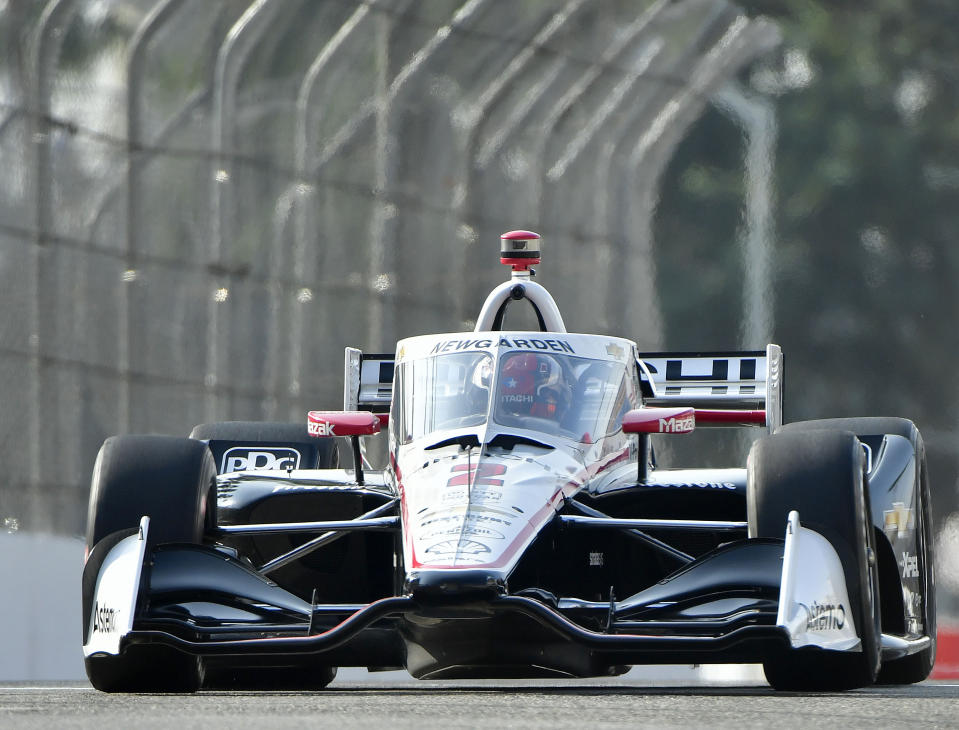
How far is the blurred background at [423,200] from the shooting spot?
13297 mm

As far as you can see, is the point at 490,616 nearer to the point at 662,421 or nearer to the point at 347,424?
the point at 662,421

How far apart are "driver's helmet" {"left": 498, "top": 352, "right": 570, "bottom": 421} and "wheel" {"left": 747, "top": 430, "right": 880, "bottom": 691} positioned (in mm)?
943

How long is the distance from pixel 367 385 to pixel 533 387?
71.4 inches

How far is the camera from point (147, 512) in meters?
7.67

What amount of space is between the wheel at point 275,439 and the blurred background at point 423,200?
211cm

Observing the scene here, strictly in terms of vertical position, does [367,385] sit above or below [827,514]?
above

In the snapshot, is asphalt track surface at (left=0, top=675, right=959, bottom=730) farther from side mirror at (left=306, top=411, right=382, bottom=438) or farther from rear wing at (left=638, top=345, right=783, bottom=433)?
rear wing at (left=638, top=345, right=783, bottom=433)

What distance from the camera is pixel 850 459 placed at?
24.0 ft

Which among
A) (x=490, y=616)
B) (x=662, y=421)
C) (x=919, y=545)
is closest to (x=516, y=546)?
(x=490, y=616)

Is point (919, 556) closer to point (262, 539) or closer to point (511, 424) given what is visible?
point (511, 424)

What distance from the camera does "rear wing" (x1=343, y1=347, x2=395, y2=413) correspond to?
9781 mm

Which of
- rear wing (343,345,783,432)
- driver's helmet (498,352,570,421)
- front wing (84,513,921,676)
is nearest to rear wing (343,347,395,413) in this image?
rear wing (343,345,783,432)

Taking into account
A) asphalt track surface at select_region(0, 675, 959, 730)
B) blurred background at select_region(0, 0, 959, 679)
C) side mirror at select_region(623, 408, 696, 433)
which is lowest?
asphalt track surface at select_region(0, 675, 959, 730)

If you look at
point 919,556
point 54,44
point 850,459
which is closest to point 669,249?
point 54,44
